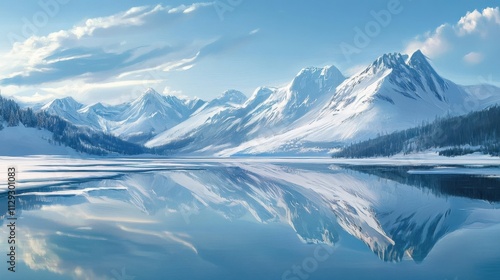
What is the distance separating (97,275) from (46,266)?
370 centimetres

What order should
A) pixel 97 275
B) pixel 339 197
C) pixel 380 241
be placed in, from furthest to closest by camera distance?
pixel 339 197 → pixel 380 241 → pixel 97 275

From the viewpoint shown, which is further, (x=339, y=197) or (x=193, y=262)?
(x=339, y=197)

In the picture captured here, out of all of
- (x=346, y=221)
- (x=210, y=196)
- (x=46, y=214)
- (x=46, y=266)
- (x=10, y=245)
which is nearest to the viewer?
(x=46, y=266)

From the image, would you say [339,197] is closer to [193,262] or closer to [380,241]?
[380,241]

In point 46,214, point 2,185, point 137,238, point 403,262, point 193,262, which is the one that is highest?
point 2,185

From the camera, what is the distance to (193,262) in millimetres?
27422

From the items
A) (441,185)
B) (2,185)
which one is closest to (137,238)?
(2,185)

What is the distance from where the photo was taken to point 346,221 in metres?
41.2

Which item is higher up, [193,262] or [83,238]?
[83,238]

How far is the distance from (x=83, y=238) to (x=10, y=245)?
16.2 ft

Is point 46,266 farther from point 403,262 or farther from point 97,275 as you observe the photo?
point 403,262

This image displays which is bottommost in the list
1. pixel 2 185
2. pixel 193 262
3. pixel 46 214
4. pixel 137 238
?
pixel 193 262

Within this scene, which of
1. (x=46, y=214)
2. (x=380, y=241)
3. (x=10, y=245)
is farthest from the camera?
(x=46, y=214)

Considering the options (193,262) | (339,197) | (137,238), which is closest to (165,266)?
(193,262)
